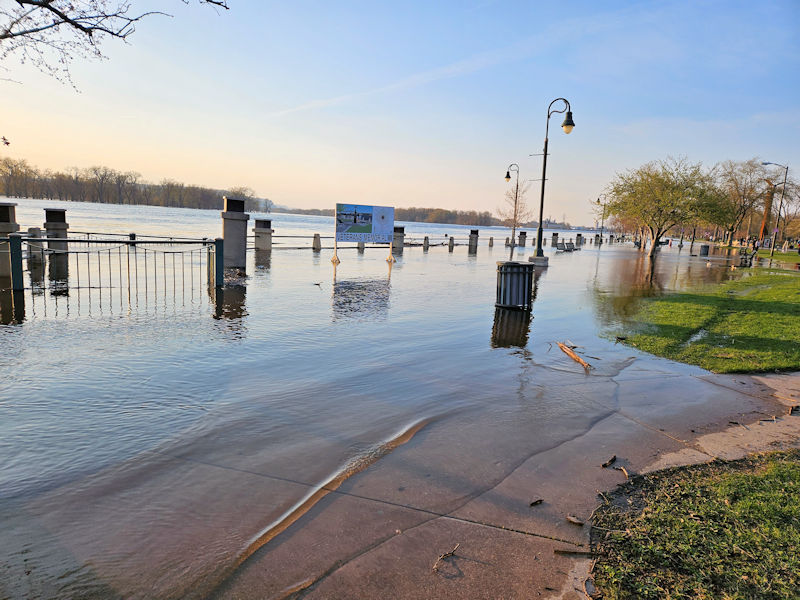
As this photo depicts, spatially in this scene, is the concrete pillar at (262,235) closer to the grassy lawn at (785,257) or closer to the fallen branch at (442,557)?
the fallen branch at (442,557)

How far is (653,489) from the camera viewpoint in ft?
12.9

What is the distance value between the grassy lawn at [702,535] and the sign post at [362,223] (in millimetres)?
18971

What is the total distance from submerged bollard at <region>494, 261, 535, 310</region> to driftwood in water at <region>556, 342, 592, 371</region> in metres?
3.20

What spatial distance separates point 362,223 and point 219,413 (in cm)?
1825

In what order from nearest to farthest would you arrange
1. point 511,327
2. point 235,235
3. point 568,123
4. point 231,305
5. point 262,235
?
1. point 511,327
2. point 231,305
3. point 235,235
4. point 568,123
5. point 262,235

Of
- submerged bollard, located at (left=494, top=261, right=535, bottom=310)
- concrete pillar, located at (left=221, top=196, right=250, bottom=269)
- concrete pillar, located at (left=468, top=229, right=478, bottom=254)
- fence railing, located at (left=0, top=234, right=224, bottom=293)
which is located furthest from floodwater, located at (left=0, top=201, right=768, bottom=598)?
concrete pillar, located at (left=468, top=229, right=478, bottom=254)

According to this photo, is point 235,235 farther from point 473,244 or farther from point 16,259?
point 473,244

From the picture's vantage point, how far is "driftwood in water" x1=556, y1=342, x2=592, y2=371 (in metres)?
7.63

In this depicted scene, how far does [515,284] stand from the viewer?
11.9 m

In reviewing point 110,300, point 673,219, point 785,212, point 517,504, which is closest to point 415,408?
point 517,504

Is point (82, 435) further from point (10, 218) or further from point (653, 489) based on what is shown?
point (10, 218)

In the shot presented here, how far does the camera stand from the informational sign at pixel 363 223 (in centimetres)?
2248

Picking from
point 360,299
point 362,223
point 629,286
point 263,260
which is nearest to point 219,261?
point 360,299

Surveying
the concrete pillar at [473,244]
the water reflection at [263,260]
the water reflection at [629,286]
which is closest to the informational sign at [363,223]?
the water reflection at [263,260]
